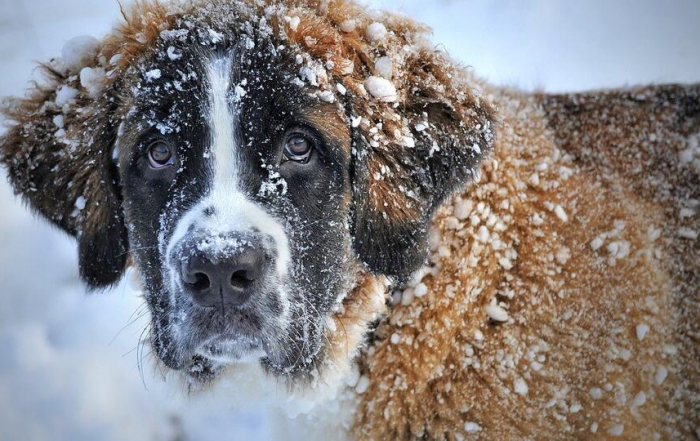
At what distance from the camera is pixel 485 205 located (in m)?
2.36

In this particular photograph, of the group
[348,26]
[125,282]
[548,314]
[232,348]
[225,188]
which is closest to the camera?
[225,188]

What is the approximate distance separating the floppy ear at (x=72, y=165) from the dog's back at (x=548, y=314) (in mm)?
1171

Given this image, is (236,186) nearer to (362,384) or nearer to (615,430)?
(362,384)

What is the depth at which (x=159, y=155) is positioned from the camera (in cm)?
212

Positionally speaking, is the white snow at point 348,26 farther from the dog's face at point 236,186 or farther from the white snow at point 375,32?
the dog's face at point 236,186

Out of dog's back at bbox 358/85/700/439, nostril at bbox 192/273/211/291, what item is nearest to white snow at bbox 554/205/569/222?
dog's back at bbox 358/85/700/439

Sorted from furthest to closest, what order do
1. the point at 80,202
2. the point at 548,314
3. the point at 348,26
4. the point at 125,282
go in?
1. the point at 125,282
2. the point at 80,202
3. the point at 548,314
4. the point at 348,26

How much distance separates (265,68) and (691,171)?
73.8 inches

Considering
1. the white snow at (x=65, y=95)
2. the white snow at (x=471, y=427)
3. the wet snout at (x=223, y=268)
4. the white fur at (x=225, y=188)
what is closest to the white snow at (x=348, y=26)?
the white fur at (x=225, y=188)

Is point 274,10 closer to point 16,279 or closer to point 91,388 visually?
point 91,388

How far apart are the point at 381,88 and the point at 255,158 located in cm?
50

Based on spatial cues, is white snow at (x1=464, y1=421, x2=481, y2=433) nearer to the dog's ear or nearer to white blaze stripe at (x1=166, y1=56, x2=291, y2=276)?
the dog's ear

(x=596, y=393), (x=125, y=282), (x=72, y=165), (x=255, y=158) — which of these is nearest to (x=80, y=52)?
(x=72, y=165)

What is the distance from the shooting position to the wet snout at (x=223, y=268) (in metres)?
1.78
